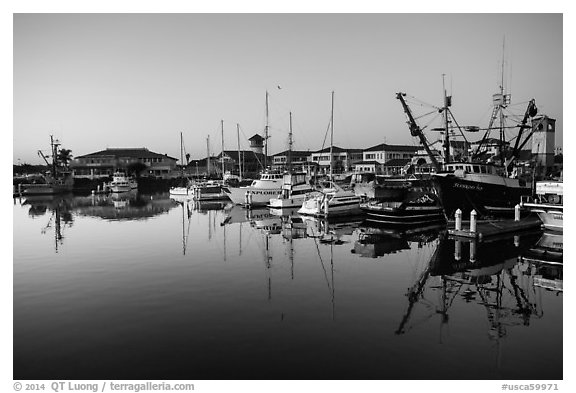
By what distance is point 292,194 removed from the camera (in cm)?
3831

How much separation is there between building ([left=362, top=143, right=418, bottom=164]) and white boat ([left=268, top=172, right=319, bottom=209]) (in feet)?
141

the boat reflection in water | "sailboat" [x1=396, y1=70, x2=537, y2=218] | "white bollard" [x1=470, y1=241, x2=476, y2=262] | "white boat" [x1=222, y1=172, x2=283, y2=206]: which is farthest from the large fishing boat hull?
"white boat" [x1=222, y1=172, x2=283, y2=206]

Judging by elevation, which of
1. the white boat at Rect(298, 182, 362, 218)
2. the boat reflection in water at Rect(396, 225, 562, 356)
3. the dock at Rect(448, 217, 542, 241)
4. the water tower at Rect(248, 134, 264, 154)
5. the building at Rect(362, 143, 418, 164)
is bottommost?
the boat reflection in water at Rect(396, 225, 562, 356)

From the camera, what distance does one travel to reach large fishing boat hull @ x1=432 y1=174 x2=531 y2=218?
88.8 ft

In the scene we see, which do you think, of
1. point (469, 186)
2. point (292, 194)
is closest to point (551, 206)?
point (469, 186)

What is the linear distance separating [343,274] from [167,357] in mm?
7363

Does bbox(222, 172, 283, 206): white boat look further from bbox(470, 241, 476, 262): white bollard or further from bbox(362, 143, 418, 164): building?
bbox(362, 143, 418, 164): building

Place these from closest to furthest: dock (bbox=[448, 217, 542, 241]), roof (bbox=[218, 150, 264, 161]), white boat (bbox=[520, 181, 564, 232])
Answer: dock (bbox=[448, 217, 542, 241])
white boat (bbox=[520, 181, 564, 232])
roof (bbox=[218, 150, 264, 161])

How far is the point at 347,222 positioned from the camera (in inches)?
1119

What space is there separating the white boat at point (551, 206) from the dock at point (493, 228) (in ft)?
1.74

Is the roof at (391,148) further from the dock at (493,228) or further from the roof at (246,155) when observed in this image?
the dock at (493,228)

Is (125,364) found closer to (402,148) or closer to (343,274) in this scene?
(343,274)

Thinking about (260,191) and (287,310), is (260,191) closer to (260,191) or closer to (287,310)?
(260,191)

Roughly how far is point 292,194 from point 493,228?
20.0 meters
